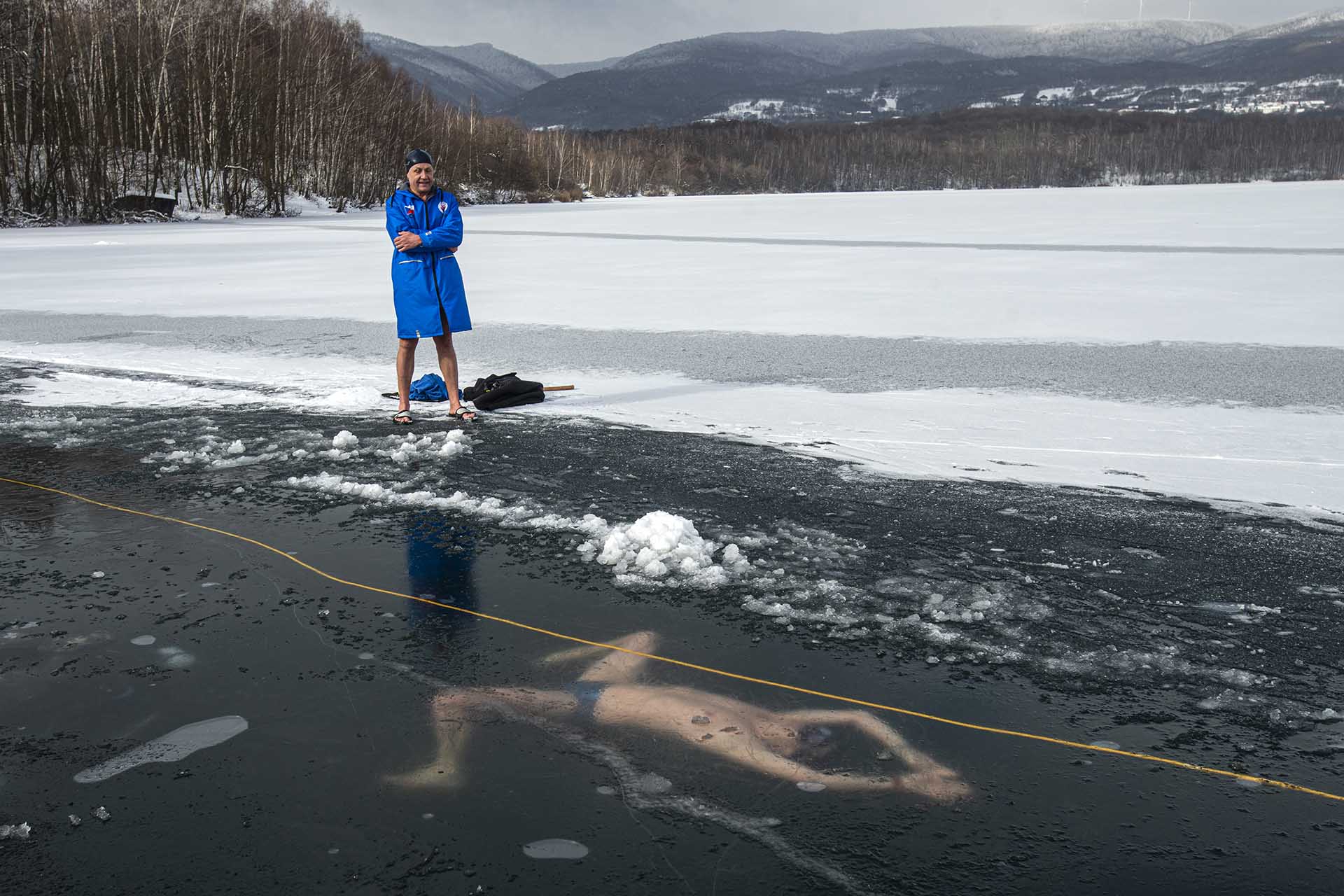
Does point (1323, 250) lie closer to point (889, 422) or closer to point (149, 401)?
point (889, 422)

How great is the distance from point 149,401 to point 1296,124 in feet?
692

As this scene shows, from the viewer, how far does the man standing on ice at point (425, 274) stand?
7160mm

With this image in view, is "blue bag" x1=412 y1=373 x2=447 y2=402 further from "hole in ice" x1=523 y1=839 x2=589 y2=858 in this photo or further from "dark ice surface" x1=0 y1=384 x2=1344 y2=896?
"hole in ice" x1=523 y1=839 x2=589 y2=858

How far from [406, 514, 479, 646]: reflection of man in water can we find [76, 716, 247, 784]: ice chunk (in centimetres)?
78

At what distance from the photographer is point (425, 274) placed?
24.3ft

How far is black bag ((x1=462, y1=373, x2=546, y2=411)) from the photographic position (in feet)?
26.2

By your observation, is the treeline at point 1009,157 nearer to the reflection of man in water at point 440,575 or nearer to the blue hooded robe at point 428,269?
the blue hooded robe at point 428,269

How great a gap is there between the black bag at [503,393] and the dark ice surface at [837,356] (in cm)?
165

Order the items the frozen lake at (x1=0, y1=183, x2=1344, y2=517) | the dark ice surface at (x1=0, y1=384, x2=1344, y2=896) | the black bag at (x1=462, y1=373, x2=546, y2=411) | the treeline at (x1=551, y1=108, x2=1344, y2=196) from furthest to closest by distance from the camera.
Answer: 1. the treeline at (x1=551, y1=108, x2=1344, y2=196)
2. the black bag at (x1=462, y1=373, x2=546, y2=411)
3. the frozen lake at (x1=0, y1=183, x2=1344, y2=517)
4. the dark ice surface at (x1=0, y1=384, x2=1344, y2=896)

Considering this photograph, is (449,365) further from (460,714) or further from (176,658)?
(460,714)

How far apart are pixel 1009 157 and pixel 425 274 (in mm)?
196275

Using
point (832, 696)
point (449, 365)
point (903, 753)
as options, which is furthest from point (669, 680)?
point (449, 365)

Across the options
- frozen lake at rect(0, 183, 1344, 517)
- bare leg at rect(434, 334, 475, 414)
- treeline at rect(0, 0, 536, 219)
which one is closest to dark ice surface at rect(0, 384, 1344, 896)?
frozen lake at rect(0, 183, 1344, 517)

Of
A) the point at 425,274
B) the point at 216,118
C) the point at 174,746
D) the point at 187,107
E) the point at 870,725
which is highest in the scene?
the point at 187,107
